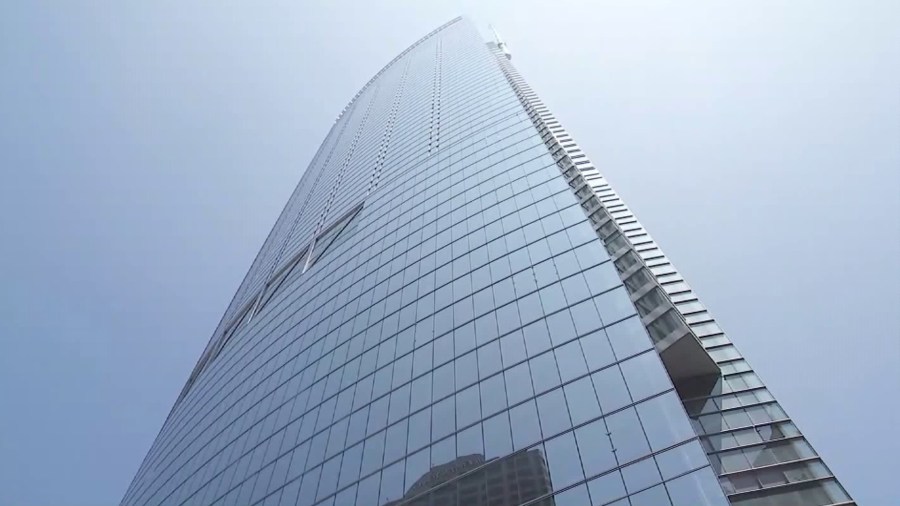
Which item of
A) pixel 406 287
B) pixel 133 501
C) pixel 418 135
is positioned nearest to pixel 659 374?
pixel 406 287

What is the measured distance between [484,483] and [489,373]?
15.3 ft

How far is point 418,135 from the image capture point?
64188mm

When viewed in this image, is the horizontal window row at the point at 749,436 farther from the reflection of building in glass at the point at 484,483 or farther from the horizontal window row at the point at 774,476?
the reflection of building in glass at the point at 484,483

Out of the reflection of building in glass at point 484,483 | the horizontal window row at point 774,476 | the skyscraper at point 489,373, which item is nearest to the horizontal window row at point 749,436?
the skyscraper at point 489,373

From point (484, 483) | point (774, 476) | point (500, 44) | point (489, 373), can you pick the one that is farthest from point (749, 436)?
point (500, 44)

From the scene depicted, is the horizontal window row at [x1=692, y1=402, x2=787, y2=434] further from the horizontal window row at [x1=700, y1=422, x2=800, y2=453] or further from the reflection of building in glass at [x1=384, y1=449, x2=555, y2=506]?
the reflection of building in glass at [x1=384, y1=449, x2=555, y2=506]

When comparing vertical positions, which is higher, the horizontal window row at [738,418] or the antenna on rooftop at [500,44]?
the horizontal window row at [738,418]

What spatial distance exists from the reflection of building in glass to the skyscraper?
64 mm

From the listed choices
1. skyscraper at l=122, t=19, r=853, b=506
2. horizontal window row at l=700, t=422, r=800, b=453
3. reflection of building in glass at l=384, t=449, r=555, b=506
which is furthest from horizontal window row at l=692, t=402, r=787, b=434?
reflection of building in glass at l=384, t=449, r=555, b=506

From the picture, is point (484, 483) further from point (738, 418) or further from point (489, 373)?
point (738, 418)

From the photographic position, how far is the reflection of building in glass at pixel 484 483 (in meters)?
17.3

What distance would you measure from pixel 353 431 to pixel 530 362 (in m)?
9.63

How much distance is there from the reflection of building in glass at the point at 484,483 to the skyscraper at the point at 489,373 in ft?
0.21

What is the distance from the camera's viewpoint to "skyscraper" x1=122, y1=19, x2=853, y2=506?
53.7ft
